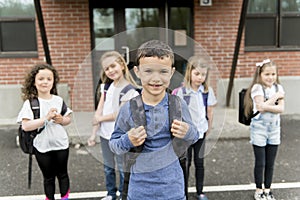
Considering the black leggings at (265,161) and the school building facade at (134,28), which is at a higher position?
the school building facade at (134,28)

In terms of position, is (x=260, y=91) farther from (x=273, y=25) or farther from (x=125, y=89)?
(x=273, y=25)

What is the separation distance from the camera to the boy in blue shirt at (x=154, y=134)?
6.05 feet

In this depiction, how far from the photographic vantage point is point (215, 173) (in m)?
4.18

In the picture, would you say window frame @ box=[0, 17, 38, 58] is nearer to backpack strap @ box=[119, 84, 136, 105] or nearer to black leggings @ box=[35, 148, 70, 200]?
black leggings @ box=[35, 148, 70, 200]

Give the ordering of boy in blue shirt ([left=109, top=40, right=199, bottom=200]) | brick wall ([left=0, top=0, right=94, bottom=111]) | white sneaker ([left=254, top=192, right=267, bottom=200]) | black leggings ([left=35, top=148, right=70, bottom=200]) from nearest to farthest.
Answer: boy in blue shirt ([left=109, top=40, right=199, bottom=200]), black leggings ([left=35, top=148, right=70, bottom=200]), white sneaker ([left=254, top=192, right=267, bottom=200]), brick wall ([left=0, top=0, right=94, bottom=111])

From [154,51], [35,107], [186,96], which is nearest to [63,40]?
[35,107]

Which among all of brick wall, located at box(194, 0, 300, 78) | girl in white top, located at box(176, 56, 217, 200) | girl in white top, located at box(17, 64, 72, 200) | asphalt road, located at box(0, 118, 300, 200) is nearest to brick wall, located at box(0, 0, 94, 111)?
asphalt road, located at box(0, 118, 300, 200)

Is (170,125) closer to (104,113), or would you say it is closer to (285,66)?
(104,113)

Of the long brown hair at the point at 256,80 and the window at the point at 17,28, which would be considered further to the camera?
the window at the point at 17,28

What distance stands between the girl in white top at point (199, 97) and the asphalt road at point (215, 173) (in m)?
0.53

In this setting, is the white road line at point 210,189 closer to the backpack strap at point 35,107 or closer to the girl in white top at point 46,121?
the girl in white top at point 46,121

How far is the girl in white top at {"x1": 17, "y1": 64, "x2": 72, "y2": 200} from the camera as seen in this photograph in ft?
9.66

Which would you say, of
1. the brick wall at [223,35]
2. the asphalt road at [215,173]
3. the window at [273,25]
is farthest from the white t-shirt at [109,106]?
the window at [273,25]

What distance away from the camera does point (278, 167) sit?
4.33m
